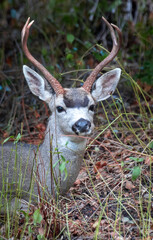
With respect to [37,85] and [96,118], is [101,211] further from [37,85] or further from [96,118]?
[96,118]

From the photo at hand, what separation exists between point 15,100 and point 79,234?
3.87 meters

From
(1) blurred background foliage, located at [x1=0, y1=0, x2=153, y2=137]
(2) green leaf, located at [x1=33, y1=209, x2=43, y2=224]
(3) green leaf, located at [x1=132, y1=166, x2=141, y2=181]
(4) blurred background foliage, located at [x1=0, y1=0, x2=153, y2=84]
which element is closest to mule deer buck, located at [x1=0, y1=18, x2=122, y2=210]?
(2) green leaf, located at [x1=33, y1=209, x2=43, y2=224]

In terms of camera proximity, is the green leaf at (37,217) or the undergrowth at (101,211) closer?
the green leaf at (37,217)

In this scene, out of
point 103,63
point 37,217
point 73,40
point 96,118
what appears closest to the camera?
point 37,217

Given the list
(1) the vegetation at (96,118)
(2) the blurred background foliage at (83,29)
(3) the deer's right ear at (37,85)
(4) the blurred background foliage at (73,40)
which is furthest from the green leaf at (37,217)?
(2) the blurred background foliage at (83,29)

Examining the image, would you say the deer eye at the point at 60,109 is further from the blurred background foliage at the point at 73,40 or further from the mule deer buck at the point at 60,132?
the blurred background foliage at the point at 73,40

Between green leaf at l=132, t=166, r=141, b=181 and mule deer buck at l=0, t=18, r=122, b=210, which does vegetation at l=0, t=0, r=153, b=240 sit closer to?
green leaf at l=132, t=166, r=141, b=181

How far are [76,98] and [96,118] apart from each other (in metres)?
2.23

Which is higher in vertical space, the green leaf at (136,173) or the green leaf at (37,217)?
the green leaf at (136,173)

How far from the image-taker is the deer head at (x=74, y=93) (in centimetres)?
483

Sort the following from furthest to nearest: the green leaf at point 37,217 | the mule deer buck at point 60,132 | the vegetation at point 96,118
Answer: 1. the mule deer buck at point 60,132
2. the vegetation at point 96,118
3. the green leaf at point 37,217

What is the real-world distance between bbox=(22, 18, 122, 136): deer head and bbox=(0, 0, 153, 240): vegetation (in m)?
0.21

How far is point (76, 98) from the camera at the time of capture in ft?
16.6

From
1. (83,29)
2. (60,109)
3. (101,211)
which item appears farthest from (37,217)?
(83,29)
